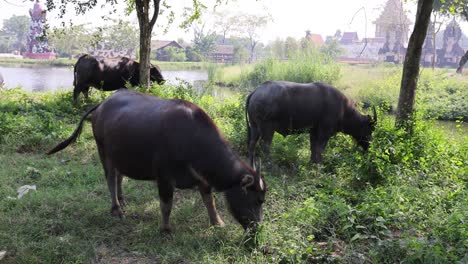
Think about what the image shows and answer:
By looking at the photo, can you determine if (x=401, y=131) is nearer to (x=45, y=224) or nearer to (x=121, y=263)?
(x=121, y=263)

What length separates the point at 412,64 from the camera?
579 centimetres

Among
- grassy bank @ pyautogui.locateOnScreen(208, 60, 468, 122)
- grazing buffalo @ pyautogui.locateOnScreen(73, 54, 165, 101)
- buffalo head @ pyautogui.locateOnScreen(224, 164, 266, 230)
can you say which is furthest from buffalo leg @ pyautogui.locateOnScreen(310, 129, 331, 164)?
grassy bank @ pyautogui.locateOnScreen(208, 60, 468, 122)

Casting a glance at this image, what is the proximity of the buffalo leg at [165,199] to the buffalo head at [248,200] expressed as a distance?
523mm

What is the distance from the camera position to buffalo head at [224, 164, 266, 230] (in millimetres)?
3441

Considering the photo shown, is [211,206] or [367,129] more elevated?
[367,129]

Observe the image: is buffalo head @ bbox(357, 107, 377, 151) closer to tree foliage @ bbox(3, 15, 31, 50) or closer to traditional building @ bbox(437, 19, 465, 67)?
traditional building @ bbox(437, 19, 465, 67)

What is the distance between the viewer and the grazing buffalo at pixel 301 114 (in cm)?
595

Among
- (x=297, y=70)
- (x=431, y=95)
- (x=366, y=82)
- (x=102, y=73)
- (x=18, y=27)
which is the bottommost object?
(x=431, y=95)

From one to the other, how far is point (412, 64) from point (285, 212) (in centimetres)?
304

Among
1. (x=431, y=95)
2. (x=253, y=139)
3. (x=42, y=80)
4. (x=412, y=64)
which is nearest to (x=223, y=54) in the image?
(x=42, y=80)

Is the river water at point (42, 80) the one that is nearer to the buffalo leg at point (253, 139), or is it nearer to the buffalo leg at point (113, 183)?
the buffalo leg at point (253, 139)

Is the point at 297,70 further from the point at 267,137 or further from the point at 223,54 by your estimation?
the point at 223,54

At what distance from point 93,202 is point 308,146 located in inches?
147

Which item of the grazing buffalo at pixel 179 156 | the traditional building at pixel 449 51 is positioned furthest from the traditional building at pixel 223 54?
the grazing buffalo at pixel 179 156
